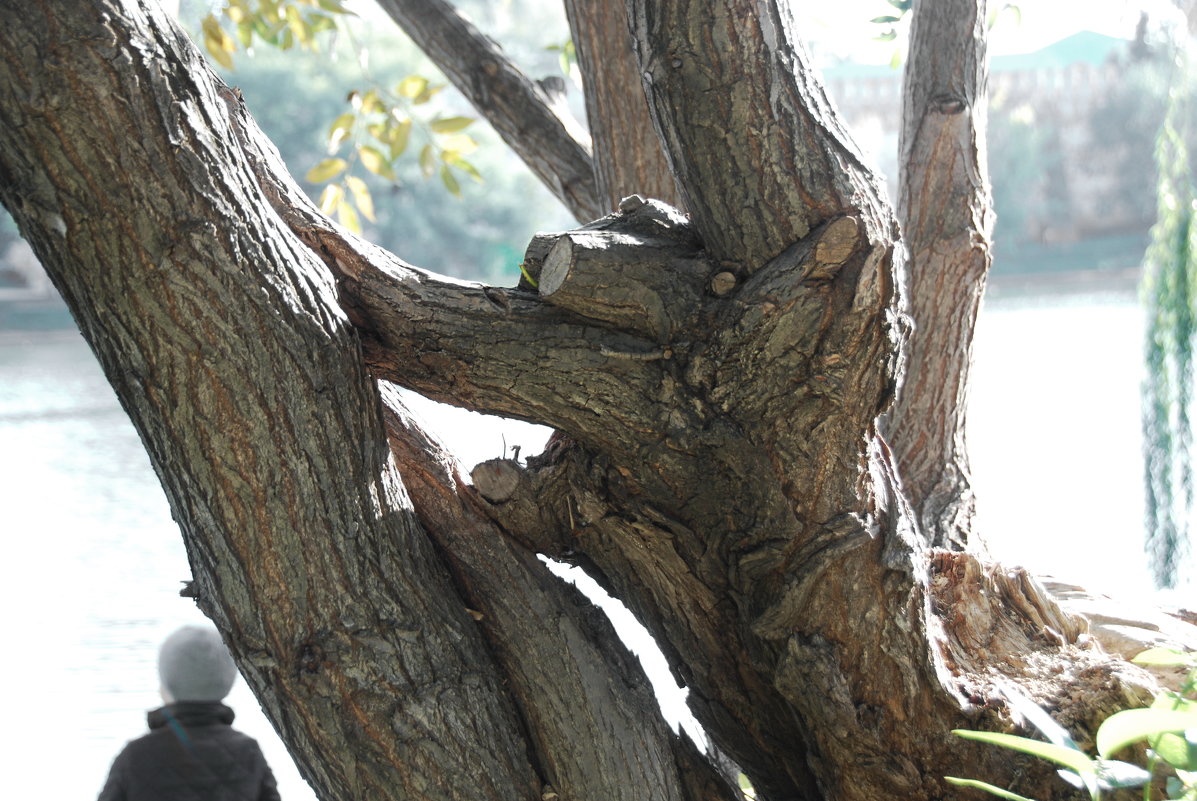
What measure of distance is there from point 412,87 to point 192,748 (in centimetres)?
143

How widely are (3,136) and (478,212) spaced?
2179 cm

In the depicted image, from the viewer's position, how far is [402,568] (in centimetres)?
120

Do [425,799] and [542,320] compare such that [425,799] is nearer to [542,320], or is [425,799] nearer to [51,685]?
[542,320]

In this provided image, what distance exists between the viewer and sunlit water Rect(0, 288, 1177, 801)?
3174 millimetres

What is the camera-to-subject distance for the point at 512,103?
2.20 meters

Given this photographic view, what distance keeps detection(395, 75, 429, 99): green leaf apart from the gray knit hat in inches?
48.4

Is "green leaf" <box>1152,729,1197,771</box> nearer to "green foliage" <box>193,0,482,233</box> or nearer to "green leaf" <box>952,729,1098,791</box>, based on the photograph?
"green leaf" <box>952,729,1098,791</box>

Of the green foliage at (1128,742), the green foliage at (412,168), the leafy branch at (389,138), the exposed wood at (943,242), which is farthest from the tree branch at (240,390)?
the green foliage at (412,168)

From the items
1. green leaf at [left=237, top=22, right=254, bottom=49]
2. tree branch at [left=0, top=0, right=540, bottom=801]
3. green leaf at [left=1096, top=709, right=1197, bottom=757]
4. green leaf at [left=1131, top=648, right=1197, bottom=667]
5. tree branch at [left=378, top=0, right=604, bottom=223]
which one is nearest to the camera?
green leaf at [left=1096, top=709, right=1197, bottom=757]

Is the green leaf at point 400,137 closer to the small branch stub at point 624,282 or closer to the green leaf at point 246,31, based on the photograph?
the green leaf at point 246,31

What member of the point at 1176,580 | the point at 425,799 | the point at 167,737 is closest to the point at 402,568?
the point at 425,799

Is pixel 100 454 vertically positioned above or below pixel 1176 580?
above

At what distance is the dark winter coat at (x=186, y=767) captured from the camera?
69.7 inches

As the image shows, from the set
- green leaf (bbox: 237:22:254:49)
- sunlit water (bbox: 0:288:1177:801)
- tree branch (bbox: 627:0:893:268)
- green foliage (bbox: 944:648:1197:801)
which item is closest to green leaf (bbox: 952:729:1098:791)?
green foliage (bbox: 944:648:1197:801)
